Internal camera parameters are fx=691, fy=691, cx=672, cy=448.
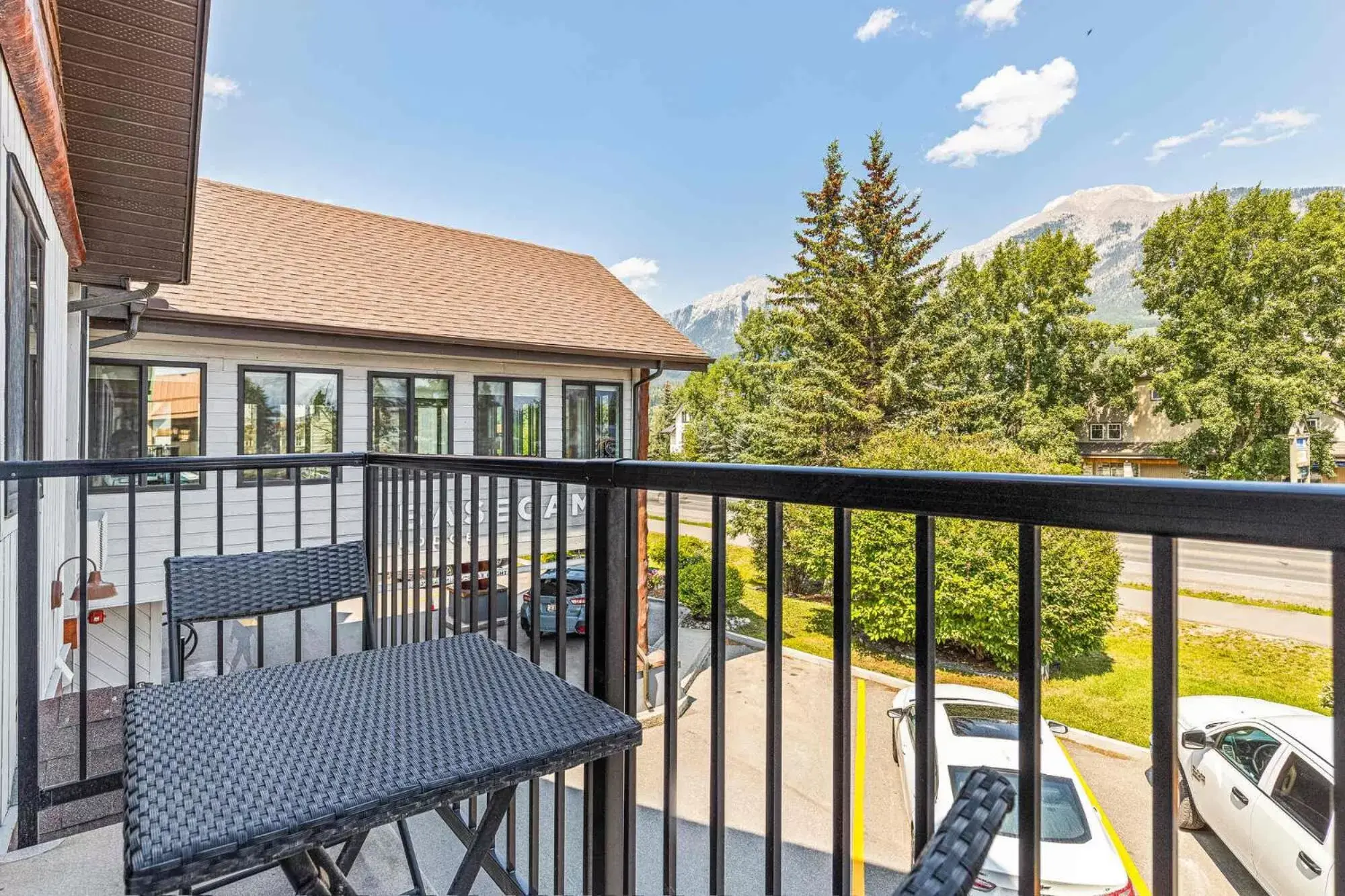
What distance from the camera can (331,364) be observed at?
7.44 m

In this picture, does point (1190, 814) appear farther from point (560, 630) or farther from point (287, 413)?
point (287, 413)

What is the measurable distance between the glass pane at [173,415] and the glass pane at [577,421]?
389cm

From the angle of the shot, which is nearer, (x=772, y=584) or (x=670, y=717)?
(x=772, y=584)

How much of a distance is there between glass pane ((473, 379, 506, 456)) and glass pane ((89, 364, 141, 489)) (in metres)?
3.24

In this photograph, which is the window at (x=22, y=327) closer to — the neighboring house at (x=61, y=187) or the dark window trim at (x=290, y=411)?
the neighboring house at (x=61, y=187)

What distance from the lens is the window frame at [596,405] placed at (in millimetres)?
8922

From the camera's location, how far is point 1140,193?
59531 mm

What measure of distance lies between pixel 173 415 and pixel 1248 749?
26.3ft

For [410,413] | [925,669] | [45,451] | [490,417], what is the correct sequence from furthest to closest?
[490,417]
[410,413]
[45,451]
[925,669]

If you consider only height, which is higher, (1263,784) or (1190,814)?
(1263,784)

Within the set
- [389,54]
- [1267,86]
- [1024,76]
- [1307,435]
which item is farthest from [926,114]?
[389,54]

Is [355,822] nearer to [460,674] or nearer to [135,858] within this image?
[135,858]

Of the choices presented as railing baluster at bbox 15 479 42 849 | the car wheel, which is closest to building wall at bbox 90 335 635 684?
railing baluster at bbox 15 479 42 849

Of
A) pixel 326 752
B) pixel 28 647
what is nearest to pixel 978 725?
pixel 326 752
